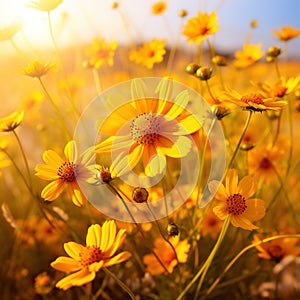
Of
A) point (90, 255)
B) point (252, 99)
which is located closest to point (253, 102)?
point (252, 99)

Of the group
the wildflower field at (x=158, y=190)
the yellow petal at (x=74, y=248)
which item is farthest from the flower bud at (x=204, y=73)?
the yellow petal at (x=74, y=248)

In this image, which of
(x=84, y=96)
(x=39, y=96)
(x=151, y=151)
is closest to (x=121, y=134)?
(x=151, y=151)

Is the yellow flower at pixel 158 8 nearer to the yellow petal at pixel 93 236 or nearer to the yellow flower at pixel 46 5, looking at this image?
the yellow flower at pixel 46 5

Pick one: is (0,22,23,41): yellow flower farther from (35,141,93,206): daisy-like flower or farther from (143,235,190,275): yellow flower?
(143,235,190,275): yellow flower

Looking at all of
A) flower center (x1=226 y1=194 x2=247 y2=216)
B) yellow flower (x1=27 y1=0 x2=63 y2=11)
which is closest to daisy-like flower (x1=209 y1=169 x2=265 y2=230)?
flower center (x1=226 y1=194 x2=247 y2=216)

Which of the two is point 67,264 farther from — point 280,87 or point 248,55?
point 248,55

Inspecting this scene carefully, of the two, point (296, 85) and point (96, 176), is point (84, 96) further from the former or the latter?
point (96, 176)

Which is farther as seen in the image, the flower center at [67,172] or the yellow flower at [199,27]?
the yellow flower at [199,27]
